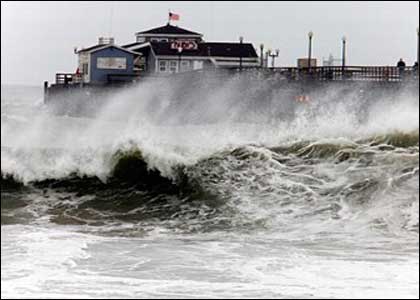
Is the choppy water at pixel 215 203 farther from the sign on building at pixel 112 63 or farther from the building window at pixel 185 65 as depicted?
the building window at pixel 185 65

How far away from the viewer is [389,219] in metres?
2.18

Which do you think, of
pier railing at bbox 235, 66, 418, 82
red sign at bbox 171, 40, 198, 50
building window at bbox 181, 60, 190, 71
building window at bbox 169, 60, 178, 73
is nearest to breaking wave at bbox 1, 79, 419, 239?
pier railing at bbox 235, 66, 418, 82

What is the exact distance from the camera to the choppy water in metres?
1.94

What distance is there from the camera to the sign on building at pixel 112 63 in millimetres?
3938

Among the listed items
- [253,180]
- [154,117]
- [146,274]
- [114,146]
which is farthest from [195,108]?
[146,274]

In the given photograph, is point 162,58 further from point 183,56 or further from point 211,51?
point 211,51

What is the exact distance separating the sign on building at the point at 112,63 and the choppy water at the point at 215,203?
0.28 meters

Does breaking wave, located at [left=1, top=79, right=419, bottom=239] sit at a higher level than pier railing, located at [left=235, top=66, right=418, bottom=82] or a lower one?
lower

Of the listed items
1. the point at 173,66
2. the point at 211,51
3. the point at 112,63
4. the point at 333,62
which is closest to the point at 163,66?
the point at 173,66

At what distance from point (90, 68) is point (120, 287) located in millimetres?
2366

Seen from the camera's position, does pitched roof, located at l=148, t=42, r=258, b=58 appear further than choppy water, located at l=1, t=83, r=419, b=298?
Yes

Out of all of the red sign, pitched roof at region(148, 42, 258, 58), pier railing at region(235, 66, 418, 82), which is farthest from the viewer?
the red sign

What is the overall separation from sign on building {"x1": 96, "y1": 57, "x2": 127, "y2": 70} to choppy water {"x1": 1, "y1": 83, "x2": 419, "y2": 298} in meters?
0.28

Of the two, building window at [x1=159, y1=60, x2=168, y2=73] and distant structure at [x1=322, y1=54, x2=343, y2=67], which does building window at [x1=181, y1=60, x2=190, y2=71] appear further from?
distant structure at [x1=322, y1=54, x2=343, y2=67]
